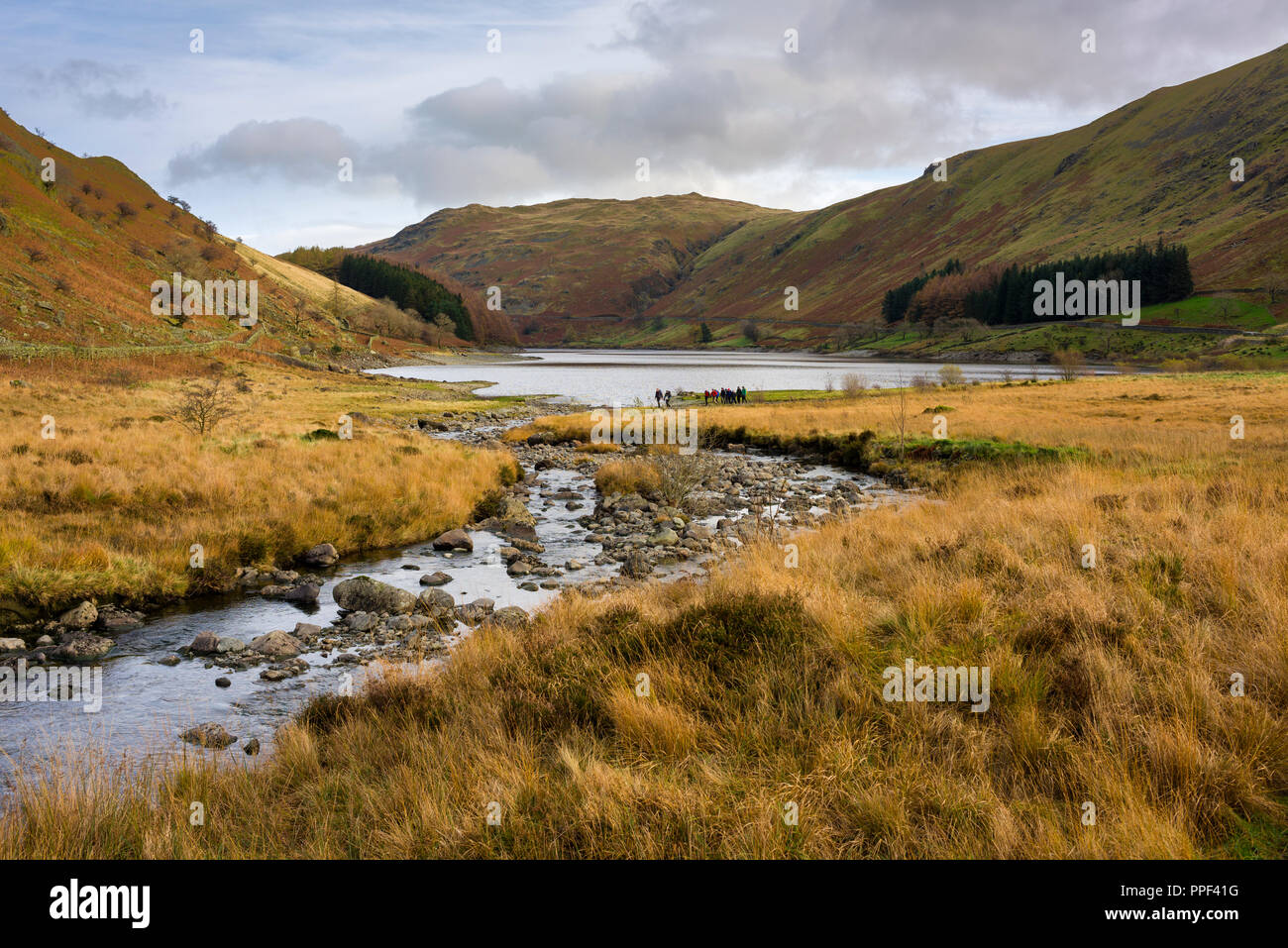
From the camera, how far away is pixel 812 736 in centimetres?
535

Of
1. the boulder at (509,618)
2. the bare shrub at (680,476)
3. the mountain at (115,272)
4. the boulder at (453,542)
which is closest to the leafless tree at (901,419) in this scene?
the bare shrub at (680,476)

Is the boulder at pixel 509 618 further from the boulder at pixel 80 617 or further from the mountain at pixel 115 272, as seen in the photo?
the mountain at pixel 115 272

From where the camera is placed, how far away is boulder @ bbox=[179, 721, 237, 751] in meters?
7.56

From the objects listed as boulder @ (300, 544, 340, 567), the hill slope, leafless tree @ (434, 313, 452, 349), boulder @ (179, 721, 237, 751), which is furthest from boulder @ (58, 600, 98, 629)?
leafless tree @ (434, 313, 452, 349)

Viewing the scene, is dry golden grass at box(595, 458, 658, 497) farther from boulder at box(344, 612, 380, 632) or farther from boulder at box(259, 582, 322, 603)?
boulder at box(344, 612, 380, 632)

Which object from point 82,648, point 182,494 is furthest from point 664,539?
point 182,494

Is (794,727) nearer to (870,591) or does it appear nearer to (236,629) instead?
(870,591)

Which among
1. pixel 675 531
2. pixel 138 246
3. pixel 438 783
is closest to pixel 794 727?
pixel 438 783

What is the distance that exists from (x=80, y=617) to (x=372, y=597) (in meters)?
4.45

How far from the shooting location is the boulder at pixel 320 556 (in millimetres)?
15977

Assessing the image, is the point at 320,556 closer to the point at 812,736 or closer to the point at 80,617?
the point at 80,617

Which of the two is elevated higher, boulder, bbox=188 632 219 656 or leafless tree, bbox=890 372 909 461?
leafless tree, bbox=890 372 909 461

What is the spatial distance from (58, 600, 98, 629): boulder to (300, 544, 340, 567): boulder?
15.2 feet

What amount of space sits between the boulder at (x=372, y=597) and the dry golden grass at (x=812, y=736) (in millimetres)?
4153
